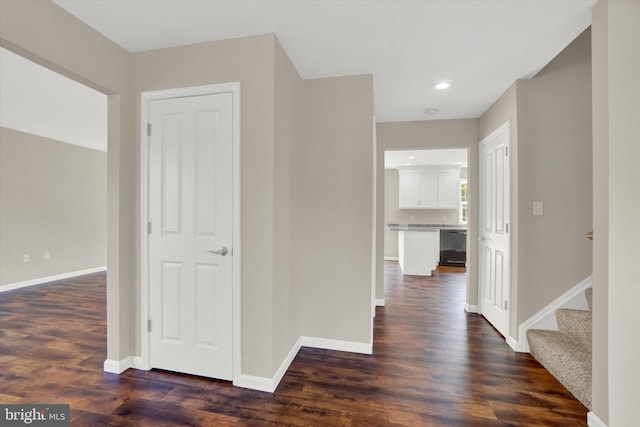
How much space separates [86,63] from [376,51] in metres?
2.10

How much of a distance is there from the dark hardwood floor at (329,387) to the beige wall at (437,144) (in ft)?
2.83

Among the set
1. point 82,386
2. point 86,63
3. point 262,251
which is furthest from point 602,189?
point 82,386

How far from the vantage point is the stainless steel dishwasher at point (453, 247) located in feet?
23.4

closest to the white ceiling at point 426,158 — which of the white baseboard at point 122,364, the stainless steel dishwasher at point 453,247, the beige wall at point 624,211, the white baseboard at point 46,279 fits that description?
the stainless steel dishwasher at point 453,247

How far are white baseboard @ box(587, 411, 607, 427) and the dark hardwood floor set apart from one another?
0.19 ft

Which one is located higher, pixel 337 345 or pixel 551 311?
pixel 551 311

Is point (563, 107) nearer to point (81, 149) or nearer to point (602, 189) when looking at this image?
point (602, 189)

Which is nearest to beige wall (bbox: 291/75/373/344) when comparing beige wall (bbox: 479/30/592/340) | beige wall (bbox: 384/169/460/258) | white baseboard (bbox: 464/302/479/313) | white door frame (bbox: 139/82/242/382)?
white door frame (bbox: 139/82/242/382)

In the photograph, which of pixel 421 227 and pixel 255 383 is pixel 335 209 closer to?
pixel 255 383

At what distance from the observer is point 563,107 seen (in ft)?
8.55

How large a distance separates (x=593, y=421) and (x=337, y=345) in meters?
1.76

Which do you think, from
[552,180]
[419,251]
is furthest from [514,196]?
[419,251]

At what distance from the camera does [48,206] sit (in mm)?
5273

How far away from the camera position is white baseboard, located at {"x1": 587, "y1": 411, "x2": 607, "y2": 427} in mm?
1639
